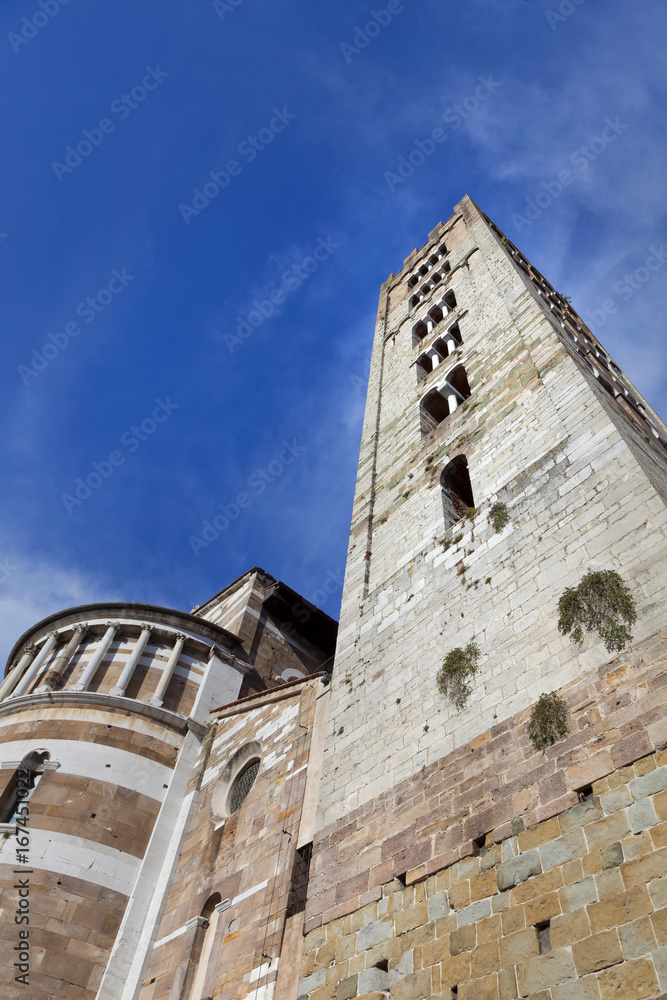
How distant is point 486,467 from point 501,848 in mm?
7414

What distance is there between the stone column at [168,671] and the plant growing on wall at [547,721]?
11.4 m

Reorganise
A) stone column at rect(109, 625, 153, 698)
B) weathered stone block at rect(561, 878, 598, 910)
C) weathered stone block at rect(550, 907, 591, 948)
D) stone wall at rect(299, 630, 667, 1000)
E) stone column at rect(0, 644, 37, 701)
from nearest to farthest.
A: stone wall at rect(299, 630, 667, 1000), weathered stone block at rect(550, 907, 591, 948), weathered stone block at rect(561, 878, 598, 910), stone column at rect(109, 625, 153, 698), stone column at rect(0, 644, 37, 701)

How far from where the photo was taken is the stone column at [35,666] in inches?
725

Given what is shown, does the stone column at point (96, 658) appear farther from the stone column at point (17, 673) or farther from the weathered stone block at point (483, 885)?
the weathered stone block at point (483, 885)

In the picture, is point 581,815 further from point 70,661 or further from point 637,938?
point 70,661

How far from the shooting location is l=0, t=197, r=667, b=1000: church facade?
22.3ft

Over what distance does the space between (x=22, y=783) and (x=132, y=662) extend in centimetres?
396

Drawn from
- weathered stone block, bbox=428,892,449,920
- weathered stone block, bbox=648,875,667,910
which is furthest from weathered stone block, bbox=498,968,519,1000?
weathered stone block, bbox=648,875,667,910

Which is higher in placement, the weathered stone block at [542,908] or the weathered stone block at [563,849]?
the weathered stone block at [563,849]

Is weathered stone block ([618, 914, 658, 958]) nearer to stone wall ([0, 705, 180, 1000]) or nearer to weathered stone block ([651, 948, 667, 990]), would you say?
weathered stone block ([651, 948, 667, 990])

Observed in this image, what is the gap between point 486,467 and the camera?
1336cm

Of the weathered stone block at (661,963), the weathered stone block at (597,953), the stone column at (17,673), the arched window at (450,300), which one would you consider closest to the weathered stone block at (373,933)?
the weathered stone block at (597,953)

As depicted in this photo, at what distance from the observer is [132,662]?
716 inches

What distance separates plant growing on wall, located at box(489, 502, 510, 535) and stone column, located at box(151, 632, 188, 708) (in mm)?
9788
